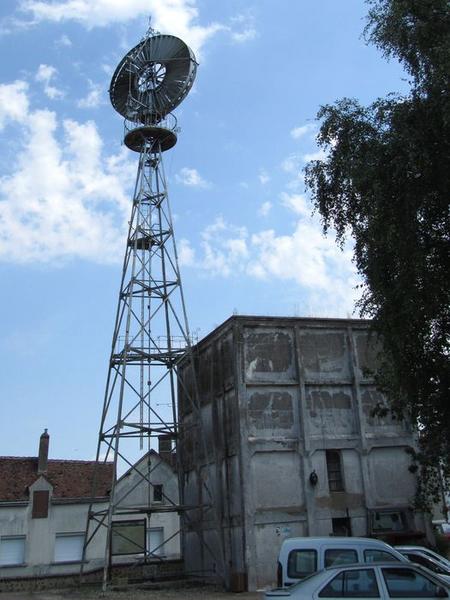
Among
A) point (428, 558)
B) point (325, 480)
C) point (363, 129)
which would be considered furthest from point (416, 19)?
point (325, 480)

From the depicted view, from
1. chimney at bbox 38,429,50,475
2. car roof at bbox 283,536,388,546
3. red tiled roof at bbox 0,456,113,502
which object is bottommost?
car roof at bbox 283,536,388,546

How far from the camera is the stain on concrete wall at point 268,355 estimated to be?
25453mm

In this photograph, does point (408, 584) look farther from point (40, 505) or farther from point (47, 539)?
point (40, 505)

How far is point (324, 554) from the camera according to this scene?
1405 centimetres

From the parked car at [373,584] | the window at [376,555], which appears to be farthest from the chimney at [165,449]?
the parked car at [373,584]

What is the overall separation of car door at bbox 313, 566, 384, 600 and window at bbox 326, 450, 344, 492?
14.4 meters

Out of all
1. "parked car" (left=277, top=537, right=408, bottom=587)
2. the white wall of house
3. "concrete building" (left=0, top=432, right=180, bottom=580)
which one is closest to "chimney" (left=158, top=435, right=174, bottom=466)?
"concrete building" (left=0, top=432, right=180, bottom=580)

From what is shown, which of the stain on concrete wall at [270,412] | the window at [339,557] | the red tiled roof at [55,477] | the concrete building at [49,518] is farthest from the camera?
the red tiled roof at [55,477]

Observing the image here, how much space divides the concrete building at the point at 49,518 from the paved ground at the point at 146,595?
26.7 ft

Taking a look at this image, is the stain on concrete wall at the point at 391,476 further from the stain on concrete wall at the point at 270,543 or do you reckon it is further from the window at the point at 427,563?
the window at the point at 427,563

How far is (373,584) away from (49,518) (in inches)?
1140

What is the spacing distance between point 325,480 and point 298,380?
3883mm

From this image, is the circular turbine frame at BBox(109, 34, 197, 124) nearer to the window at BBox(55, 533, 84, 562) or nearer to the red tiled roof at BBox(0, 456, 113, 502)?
the red tiled roof at BBox(0, 456, 113, 502)

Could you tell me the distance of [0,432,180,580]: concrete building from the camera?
114 ft
